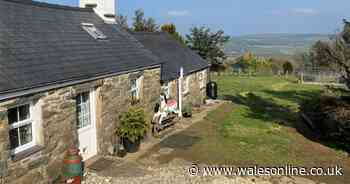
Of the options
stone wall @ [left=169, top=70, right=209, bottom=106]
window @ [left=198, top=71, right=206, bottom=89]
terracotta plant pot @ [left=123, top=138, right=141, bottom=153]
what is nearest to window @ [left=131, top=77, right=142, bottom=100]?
terracotta plant pot @ [left=123, top=138, right=141, bottom=153]

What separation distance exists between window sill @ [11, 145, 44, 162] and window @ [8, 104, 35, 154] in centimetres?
11

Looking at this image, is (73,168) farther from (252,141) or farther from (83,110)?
(252,141)

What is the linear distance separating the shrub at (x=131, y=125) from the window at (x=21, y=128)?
3.79 meters

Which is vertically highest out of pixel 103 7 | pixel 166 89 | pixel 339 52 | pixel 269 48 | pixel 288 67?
pixel 103 7

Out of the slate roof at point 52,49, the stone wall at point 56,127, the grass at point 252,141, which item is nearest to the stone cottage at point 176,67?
the grass at point 252,141

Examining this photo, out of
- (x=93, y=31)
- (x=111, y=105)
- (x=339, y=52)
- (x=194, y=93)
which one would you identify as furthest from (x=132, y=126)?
(x=194, y=93)

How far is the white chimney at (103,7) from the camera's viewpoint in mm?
14325

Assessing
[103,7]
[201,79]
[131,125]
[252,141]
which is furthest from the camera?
[201,79]

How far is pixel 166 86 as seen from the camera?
16750mm

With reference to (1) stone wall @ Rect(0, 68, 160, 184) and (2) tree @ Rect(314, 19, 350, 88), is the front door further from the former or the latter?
(2) tree @ Rect(314, 19, 350, 88)

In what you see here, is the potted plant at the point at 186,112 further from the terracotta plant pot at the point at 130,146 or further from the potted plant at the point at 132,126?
the potted plant at the point at 132,126

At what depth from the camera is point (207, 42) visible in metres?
33.3

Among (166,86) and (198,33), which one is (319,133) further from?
(198,33)

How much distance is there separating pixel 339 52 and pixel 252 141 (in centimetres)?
498
